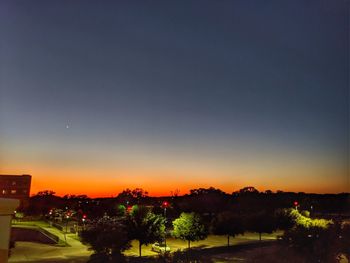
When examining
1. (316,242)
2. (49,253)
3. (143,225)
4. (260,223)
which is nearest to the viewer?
(316,242)

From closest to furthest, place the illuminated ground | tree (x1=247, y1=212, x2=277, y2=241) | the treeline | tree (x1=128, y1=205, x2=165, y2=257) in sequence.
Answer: tree (x1=128, y1=205, x2=165, y2=257), the illuminated ground, tree (x1=247, y1=212, x2=277, y2=241), the treeline

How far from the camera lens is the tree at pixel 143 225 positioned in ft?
129

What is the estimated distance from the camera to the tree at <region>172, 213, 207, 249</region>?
1758 inches

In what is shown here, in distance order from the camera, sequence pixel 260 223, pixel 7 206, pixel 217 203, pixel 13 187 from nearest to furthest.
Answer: pixel 7 206 < pixel 13 187 < pixel 260 223 < pixel 217 203

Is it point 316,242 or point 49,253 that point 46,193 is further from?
point 316,242

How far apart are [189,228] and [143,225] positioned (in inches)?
281

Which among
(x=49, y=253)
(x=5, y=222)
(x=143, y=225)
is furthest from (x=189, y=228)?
(x=5, y=222)

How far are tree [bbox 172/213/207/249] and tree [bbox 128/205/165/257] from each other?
16.3 feet

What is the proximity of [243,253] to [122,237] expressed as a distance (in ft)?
58.9

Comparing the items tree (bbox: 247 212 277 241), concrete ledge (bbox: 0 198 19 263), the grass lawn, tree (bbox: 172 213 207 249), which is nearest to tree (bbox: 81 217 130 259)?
the grass lawn

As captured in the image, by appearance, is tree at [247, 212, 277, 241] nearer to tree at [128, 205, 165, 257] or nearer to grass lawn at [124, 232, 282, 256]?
grass lawn at [124, 232, 282, 256]

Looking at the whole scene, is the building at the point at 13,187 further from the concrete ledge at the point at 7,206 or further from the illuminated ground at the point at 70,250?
the illuminated ground at the point at 70,250

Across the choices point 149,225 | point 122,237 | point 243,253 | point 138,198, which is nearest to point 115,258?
point 122,237

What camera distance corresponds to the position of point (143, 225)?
1559 inches
